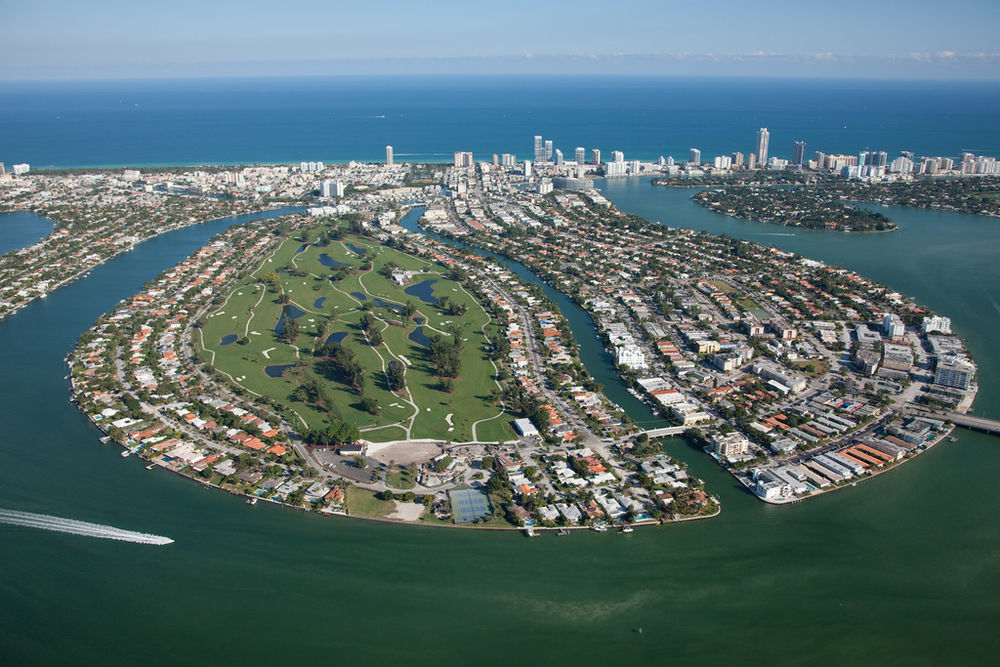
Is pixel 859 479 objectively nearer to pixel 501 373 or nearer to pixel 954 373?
pixel 954 373

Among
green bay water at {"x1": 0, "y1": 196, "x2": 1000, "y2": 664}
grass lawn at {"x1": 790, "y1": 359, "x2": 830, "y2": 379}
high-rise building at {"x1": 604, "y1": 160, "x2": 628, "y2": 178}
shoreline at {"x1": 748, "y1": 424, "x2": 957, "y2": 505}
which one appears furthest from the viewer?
high-rise building at {"x1": 604, "y1": 160, "x2": 628, "y2": 178}

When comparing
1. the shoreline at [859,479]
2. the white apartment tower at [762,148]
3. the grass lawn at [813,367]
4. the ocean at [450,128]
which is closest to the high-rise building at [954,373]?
the shoreline at [859,479]

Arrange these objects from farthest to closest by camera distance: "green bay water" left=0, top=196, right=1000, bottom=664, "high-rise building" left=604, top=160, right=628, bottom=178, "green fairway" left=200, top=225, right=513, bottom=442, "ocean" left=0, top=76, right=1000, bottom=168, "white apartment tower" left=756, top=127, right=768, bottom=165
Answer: "ocean" left=0, top=76, right=1000, bottom=168 < "white apartment tower" left=756, top=127, right=768, bottom=165 < "high-rise building" left=604, top=160, right=628, bottom=178 < "green fairway" left=200, top=225, right=513, bottom=442 < "green bay water" left=0, top=196, right=1000, bottom=664

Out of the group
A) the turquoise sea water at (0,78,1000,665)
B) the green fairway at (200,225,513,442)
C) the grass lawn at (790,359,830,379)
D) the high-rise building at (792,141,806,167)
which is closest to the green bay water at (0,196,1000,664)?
the turquoise sea water at (0,78,1000,665)

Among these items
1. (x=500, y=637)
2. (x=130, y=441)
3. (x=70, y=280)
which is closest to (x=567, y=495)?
(x=500, y=637)

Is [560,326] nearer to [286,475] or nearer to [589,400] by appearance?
[589,400]

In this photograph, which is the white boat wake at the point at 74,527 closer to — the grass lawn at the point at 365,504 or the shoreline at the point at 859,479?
the grass lawn at the point at 365,504

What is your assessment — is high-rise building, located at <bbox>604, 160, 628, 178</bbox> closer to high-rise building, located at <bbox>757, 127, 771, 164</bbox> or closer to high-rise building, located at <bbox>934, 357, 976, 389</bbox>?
high-rise building, located at <bbox>757, 127, 771, 164</bbox>
